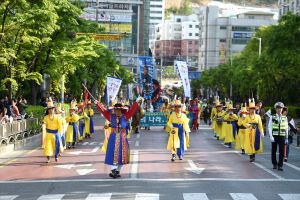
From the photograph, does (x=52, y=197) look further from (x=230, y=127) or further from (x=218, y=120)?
(x=218, y=120)

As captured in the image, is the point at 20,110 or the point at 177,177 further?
the point at 20,110

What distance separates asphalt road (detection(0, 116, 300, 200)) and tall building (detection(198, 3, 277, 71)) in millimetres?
120022

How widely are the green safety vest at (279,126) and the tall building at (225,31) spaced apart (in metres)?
122

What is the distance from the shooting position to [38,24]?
25609 millimetres

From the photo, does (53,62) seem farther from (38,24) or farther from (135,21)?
(135,21)

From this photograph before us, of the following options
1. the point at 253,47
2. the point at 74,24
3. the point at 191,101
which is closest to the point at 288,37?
the point at 191,101

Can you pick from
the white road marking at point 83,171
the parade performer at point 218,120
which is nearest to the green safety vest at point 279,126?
the white road marking at point 83,171

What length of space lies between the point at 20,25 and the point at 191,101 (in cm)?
1370

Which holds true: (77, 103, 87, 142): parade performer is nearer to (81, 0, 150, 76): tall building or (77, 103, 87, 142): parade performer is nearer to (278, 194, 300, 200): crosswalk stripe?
(278, 194, 300, 200): crosswalk stripe

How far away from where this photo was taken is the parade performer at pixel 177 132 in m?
18.5

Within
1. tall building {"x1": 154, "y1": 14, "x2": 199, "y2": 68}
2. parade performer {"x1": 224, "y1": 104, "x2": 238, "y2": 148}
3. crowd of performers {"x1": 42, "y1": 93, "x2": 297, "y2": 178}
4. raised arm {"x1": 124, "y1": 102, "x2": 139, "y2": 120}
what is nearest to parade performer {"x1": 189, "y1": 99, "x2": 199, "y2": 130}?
crowd of performers {"x1": 42, "y1": 93, "x2": 297, "y2": 178}

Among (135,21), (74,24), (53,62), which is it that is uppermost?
(135,21)

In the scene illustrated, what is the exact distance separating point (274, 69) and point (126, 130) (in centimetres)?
3686

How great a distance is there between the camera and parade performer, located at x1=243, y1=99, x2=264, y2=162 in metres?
18.5
